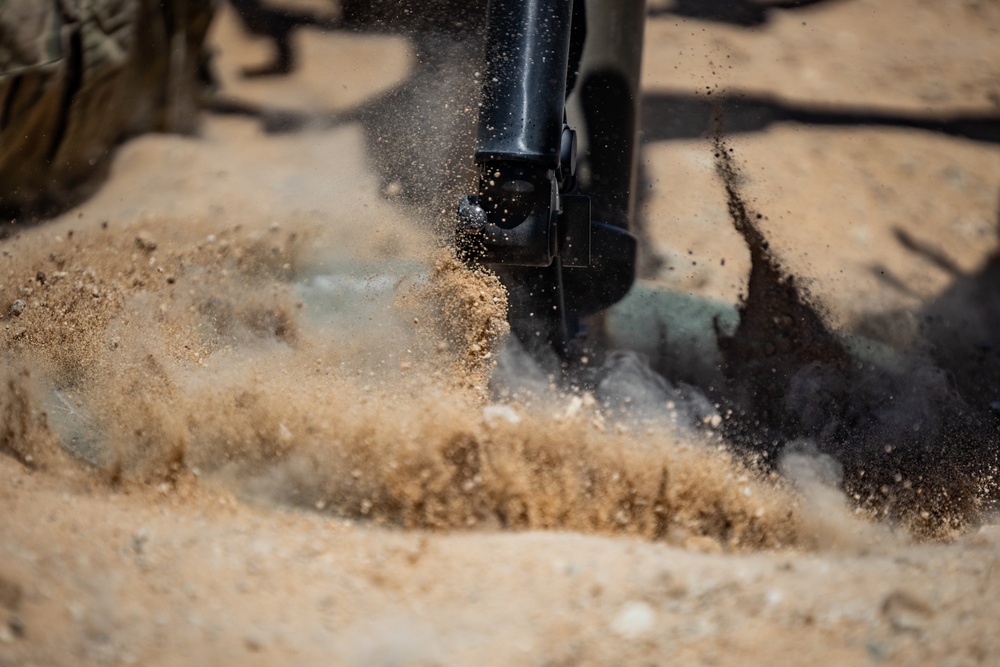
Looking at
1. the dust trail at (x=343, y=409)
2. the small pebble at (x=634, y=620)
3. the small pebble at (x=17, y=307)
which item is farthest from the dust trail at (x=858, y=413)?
the small pebble at (x=17, y=307)

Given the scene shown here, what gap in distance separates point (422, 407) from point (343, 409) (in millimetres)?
179

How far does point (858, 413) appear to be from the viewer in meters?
2.00

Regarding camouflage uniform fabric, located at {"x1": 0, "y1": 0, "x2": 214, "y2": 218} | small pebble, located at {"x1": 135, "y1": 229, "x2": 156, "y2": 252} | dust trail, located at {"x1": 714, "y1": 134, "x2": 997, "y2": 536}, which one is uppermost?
camouflage uniform fabric, located at {"x1": 0, "y1": 0, "x2": 214, "y2": 218}

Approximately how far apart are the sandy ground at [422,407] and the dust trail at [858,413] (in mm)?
73

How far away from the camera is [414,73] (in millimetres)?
2049

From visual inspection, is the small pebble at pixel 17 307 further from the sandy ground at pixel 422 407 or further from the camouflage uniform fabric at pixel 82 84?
the camouflage uniform fabric at pixel 82 84

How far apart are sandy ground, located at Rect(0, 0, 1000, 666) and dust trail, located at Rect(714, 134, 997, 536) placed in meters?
0.07

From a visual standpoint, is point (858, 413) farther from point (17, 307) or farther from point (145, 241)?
point (17, 307)

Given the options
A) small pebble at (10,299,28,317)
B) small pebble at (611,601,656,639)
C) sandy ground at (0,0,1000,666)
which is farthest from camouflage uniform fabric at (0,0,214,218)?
small pebble at (611,601,656,639)

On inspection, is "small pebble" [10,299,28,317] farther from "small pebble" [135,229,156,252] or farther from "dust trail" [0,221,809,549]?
"small pebble" [135,229,156,252]

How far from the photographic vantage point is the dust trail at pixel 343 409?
1577 millimetres

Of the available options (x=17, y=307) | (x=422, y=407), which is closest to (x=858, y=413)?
(x=422, y=407)

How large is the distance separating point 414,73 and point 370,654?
1.53 m

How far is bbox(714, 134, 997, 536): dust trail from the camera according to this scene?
1.85m
